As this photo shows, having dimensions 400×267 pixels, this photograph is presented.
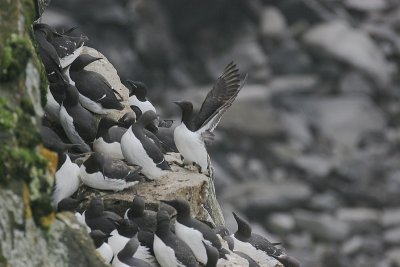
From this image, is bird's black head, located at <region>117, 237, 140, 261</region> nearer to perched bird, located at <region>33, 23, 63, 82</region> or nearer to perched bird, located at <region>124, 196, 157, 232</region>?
perched bird, located at <region>124, 196, 157, 232</region>

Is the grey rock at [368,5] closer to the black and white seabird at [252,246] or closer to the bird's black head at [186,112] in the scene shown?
the bird's black head at [186,112]

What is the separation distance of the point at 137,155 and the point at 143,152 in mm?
64

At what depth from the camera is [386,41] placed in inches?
1658

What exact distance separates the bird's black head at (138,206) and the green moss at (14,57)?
2308 mm

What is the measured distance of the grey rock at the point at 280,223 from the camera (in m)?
32.1

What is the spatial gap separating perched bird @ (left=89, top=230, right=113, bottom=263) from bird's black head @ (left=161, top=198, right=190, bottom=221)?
0.66 meters

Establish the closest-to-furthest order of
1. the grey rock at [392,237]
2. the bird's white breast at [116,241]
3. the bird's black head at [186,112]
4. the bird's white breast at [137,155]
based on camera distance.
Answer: the bird's white breast at [116,241] < the bird's white breast at [137,155] < the bird's black head at [186,112] < the grey rock at [392,237]

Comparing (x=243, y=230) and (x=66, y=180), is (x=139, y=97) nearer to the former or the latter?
(x=243, y=230)

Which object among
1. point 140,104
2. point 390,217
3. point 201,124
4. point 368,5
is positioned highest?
point 368,5

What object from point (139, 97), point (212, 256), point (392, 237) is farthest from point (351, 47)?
point (212, 256)

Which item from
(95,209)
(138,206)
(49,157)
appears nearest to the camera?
(49,157)

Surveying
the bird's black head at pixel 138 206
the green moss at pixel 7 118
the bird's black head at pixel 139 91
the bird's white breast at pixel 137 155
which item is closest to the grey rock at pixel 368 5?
the bird's black head at pixel 139 91

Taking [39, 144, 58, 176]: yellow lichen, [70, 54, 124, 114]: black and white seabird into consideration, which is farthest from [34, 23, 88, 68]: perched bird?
[39, 144, 58, 176]: yellow lichen

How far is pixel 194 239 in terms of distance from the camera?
10133 mm
